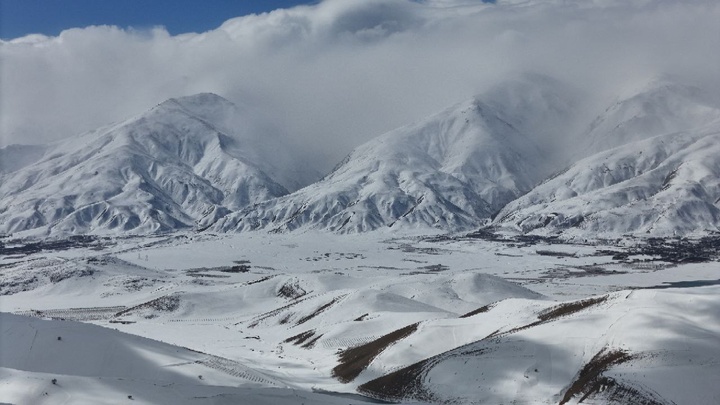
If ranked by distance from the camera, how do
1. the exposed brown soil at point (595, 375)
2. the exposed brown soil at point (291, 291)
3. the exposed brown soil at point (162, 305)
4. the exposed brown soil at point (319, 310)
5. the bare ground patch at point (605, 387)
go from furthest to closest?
the exposed brown soil at point (291, 291) → the exposed brown soil at point (162, 305) → the exposed brown soil at point (319, 310) → the exposed brown soil at point (595, 375) → the bare ground patch at point (605, 387)

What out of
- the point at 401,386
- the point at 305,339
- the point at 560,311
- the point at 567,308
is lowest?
the point at 305,339

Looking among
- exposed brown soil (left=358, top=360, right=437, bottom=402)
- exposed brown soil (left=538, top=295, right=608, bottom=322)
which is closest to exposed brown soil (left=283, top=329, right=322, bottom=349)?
exposed brown soil (left=358, top=360, right=437, bottom=402)

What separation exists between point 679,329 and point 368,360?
110ft

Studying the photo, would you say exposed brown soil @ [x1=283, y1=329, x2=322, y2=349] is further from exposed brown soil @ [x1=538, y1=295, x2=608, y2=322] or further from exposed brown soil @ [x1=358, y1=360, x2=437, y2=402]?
exposed brown soil @ [x1=538, y1=295, x2=608, y2=322]

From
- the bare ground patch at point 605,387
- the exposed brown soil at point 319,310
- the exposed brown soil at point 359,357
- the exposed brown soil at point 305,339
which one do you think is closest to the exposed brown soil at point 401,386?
the exposed brown soil at point 359,357

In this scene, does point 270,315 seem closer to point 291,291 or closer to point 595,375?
point 291,291

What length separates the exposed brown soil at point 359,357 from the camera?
7306 cm

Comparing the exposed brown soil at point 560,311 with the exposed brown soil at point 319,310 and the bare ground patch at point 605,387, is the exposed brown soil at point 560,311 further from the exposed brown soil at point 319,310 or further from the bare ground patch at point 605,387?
the exposed brown soil at point 319,310

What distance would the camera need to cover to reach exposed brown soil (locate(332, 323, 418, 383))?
73.1 metres

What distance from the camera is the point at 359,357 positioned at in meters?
80.0

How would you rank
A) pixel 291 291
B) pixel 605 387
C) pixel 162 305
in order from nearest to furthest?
pixel 605 387 < pixel 162 305 < pixel 291 291

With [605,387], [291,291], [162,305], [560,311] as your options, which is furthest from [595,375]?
[162,305]

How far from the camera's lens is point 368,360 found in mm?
74625

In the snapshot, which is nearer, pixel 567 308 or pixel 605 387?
pixel 605 387
